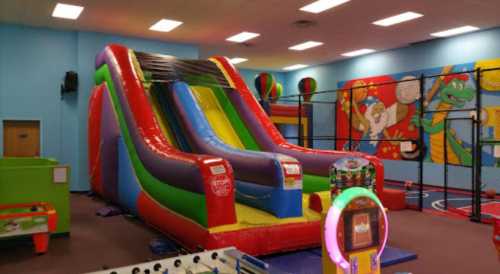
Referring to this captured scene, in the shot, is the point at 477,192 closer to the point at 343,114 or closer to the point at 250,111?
the point at 250,111

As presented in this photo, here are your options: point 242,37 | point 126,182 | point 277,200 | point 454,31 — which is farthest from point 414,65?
point 126,182

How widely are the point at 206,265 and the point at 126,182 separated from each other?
410 cm

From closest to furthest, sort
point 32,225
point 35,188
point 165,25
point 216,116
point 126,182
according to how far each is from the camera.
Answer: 1. point 32,225
2. point 35,188
3. point 126,182
4. point 216,116
5. point 165,25

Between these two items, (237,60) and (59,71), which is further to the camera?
(237,60)

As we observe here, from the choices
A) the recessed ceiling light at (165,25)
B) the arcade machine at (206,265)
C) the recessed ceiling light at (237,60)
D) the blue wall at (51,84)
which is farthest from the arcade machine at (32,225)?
the recessed ceiling light at (237,60)

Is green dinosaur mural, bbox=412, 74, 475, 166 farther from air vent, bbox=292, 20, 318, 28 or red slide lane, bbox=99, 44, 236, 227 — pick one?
red slide lane, bbox=99, 44, 236, 227

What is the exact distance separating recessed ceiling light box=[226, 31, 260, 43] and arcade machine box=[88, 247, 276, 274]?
769 cm

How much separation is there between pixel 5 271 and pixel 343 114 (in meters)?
9.68

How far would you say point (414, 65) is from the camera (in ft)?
32.4

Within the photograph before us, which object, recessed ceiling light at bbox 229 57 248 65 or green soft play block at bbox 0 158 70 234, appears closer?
green soft play block at bbox 0 158 70 234

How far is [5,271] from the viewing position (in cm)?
362

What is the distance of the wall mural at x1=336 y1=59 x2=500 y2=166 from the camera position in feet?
27.3

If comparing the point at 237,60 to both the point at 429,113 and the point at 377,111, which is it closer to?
the point at 377,111

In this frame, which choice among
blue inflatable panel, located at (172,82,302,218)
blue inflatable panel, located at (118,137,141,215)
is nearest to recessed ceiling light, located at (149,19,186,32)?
blue inflatable panel, located at (172,82,302,218)
